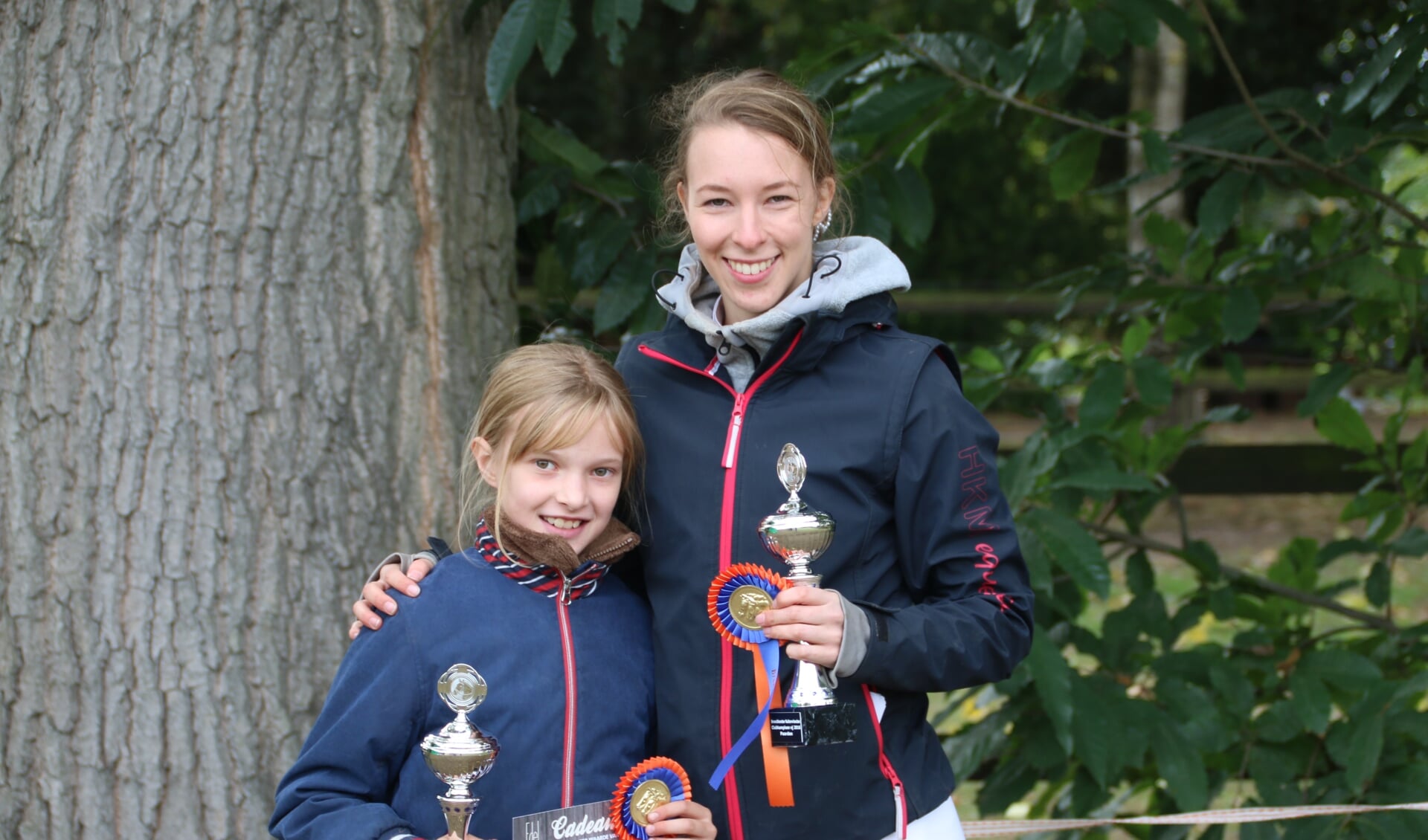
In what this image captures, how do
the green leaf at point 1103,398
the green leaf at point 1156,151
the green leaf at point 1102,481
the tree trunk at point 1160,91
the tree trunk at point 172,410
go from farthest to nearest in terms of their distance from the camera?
the tree trunk at point 1160,91 < the green leaf at point 1103,398 < the green leaf at point 1156,151 < the green leaf at point 1102,481 < the tree trunk at point 172,410

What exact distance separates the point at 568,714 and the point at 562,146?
5.14 ft

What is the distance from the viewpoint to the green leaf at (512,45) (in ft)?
7.63

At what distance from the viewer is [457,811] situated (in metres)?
1.56

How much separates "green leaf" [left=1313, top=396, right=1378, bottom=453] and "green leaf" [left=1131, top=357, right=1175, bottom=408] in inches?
19.6

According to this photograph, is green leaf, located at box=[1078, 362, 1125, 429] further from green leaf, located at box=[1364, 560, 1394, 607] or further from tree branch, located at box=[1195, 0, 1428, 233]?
green leaf, located at box=[1364, 560, 1394, 607]

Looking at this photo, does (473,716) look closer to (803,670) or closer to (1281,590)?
(803,670)

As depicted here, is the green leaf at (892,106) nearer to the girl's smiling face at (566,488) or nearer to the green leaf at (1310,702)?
the girl's smiling face at (566,488)

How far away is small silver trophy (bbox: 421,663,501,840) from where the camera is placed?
1.53m

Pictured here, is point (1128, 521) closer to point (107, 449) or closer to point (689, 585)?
point (689, 585)

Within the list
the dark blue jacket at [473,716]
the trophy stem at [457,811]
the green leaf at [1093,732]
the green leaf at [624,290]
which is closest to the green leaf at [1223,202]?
the green leaf at [1093,732]

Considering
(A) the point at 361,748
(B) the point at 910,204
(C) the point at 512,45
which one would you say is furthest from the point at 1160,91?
(A) the point at 361,748

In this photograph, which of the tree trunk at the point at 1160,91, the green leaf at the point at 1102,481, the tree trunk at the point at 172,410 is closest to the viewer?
the tree trunk at the point at 172,410

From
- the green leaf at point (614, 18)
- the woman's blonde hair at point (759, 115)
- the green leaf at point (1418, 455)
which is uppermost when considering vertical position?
the green leaf at point (614, 18)

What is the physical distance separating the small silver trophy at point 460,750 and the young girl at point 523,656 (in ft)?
0.38
